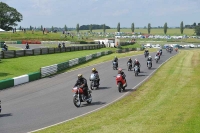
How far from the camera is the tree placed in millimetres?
113056

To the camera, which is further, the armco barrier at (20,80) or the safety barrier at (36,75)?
the armco barrier at (20,80)

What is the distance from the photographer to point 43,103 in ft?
65.1

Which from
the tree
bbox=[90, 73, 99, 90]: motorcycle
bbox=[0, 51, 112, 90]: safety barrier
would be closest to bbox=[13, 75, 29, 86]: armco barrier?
bbox=[0, 51, 112, 90]: safety barrier

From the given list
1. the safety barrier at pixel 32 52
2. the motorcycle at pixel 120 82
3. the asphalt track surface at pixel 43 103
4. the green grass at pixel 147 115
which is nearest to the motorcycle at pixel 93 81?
the asphalt track surface at pixel 43 103

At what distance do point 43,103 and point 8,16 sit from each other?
3975 inches

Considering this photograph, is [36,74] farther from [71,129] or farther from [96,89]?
A: [71,129]

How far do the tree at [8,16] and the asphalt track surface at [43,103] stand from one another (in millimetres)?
87942

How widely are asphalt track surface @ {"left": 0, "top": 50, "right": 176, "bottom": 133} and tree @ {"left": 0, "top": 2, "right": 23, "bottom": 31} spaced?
289ft

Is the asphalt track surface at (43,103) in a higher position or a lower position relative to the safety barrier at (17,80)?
lower

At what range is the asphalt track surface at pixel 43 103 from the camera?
593 inches

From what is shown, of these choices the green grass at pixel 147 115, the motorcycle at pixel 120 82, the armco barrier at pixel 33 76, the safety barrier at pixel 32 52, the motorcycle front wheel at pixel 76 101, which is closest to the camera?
the green grass at pixel 147 115

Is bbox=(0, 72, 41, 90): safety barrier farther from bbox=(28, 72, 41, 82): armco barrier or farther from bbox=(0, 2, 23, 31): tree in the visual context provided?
bbox=(0, 2, 23, 31): tree

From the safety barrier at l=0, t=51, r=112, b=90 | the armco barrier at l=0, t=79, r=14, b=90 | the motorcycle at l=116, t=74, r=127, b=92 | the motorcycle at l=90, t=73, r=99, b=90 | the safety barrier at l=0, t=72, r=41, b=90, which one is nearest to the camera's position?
the motorcycle at l=116, t=74, r=127, b=92

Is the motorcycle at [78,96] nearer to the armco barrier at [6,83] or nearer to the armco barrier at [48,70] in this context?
the armco barrier at [6,83]
